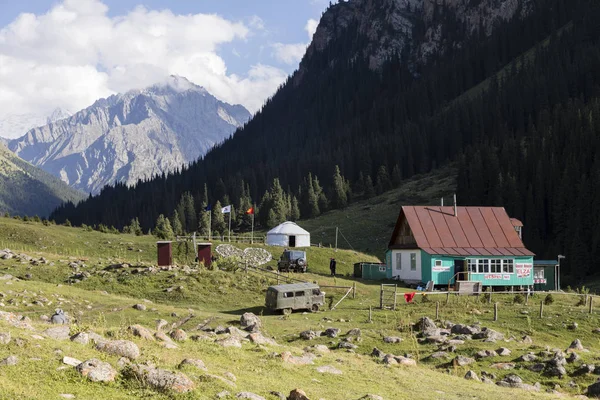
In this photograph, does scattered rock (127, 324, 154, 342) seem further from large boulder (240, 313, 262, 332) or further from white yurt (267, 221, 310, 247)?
white yurt (267, 221, 310, 247)

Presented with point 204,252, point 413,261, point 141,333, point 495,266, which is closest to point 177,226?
point 204,252

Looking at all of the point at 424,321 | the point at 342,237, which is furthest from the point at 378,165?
the point at 424,321

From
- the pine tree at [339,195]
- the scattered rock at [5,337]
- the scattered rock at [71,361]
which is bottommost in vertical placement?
the scattered rock at [71,361]

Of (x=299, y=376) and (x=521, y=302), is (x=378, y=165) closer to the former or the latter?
(x=521, y=302)

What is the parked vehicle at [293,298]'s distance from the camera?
1553 inches

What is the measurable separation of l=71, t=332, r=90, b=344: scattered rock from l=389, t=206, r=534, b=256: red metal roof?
44532 millimetres

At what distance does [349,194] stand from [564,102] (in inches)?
2297

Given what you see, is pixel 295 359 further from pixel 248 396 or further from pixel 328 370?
pixel 248 396

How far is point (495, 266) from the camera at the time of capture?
6000 cm

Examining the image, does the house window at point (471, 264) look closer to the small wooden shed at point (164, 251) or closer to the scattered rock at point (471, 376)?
the small wooden shed at point (164, 251)

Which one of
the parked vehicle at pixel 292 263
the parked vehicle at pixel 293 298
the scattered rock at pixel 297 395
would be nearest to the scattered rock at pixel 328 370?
the scattered rock at pixel 297 395

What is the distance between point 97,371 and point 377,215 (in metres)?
127

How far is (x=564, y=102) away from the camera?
160 metres

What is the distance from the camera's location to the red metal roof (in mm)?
60094
